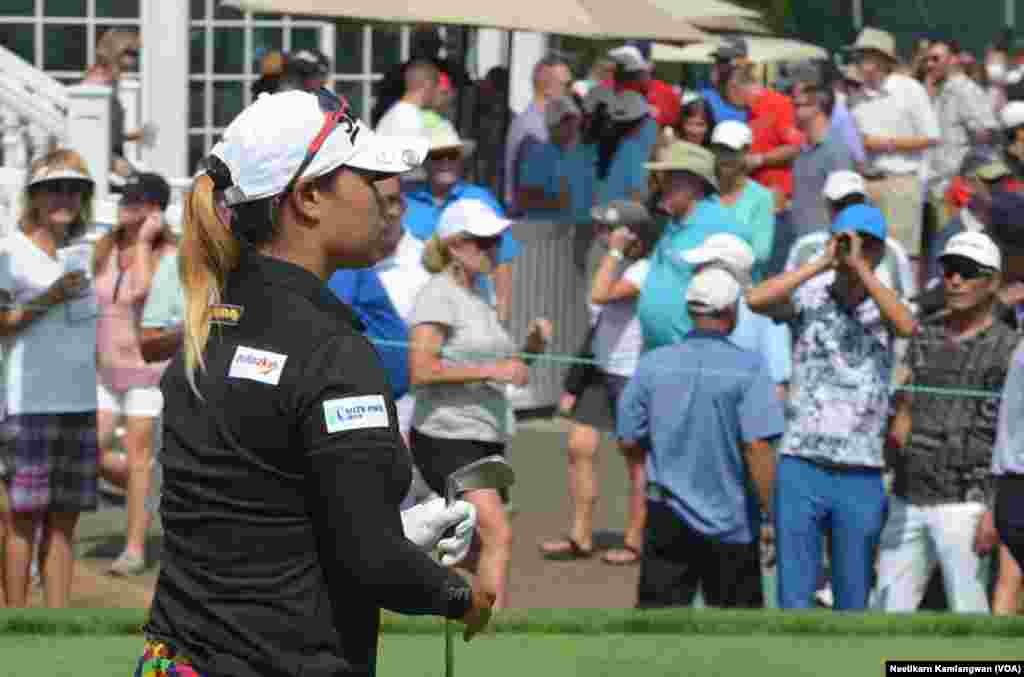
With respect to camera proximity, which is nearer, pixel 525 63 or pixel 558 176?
pixel 558 176

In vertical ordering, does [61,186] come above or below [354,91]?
below

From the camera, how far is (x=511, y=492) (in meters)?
11.1

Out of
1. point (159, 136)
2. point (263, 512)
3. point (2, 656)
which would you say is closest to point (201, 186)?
point (263, 512)

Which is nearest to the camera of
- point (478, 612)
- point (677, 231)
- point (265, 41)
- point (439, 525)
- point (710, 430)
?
point (478, 612)

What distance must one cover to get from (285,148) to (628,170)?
10265mm

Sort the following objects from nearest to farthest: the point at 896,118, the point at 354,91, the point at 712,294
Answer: the point at 712,294, the point at 896,118, the point at 354,91

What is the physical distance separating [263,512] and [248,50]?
12.0m

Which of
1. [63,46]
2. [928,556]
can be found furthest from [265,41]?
[928,556]

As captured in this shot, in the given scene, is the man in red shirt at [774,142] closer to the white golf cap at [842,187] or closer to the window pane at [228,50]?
the window pane at [228,50]

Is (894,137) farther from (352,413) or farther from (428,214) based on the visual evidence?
(352,413)

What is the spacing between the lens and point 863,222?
7.90 m

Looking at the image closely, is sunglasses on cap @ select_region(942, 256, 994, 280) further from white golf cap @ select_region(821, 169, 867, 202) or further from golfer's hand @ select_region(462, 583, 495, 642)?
golfer's hand @ select_region(462, 583, 495, 642)

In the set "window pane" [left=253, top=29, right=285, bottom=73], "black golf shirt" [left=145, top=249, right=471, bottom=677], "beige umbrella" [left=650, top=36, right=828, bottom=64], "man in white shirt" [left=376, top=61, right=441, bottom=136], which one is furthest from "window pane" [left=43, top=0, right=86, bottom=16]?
"black golf shirt" [left=145, top=249, right=471, bottom=677]

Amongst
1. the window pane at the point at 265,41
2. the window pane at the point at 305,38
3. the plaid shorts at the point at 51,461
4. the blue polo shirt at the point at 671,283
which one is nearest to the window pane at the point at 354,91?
the window pane at the point at 305,38
